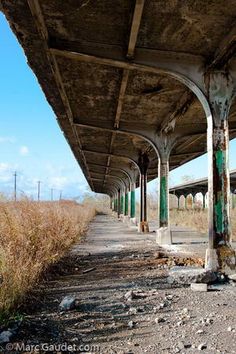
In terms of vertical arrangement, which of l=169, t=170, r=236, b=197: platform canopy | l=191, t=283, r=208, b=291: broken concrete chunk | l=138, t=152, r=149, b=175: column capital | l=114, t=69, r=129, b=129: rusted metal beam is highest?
l=169, t=170, r=236, b=197: platform canopy

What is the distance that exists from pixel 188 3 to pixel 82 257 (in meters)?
6.22

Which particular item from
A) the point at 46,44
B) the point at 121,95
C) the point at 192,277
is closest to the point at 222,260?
the point at 192,277

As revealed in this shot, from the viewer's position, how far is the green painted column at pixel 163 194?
12.7 meters

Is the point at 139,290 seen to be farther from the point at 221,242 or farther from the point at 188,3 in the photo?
the point at 188,3

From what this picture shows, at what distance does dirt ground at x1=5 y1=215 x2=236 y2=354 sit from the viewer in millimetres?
3520

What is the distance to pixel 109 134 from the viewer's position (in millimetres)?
15891

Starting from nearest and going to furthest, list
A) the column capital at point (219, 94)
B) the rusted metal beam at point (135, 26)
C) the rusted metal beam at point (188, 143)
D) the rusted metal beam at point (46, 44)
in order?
the rusted metal beam at point (135, 26), the rusted metal beam at point (46, 44), the column capital at point (219, 94), the rusted metal beam at point (188, 143)

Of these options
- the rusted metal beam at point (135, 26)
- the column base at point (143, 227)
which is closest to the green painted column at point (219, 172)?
the rusted metal beam at point (135, 26)

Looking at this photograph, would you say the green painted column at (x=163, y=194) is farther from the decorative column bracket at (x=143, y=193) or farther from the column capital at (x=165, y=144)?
the decorative column bracket at (x=143, y=193)

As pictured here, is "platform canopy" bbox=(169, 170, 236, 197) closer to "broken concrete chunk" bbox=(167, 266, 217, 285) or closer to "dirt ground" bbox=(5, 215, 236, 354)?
"broken concrete chunk" bbox=(167, 266, 217, 285)

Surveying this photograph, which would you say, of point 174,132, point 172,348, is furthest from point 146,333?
point 174,132

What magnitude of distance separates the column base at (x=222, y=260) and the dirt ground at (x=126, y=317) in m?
0.58

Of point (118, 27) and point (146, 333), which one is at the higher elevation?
point (118, 27)

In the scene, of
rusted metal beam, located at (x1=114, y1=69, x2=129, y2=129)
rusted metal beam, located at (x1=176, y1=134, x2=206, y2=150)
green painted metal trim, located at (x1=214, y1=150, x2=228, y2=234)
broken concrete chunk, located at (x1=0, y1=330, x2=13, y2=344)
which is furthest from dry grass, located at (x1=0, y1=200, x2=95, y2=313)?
rusted metal beam, located at (x1=176, y1=134, x2=206, y2=150)
